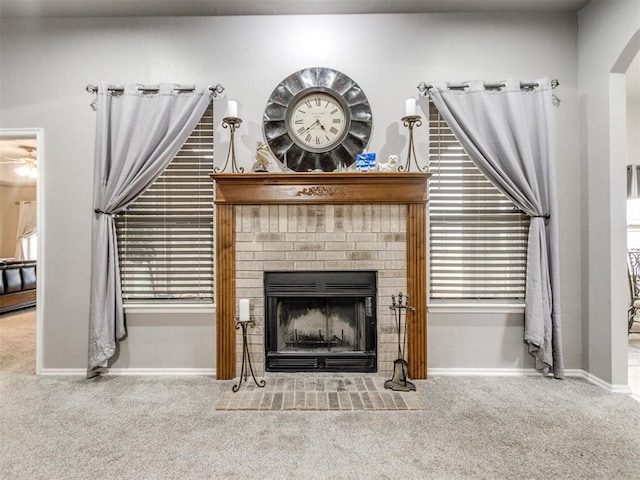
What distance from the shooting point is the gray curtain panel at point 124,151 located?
264cm

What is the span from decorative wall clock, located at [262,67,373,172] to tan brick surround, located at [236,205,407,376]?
40 centimetres

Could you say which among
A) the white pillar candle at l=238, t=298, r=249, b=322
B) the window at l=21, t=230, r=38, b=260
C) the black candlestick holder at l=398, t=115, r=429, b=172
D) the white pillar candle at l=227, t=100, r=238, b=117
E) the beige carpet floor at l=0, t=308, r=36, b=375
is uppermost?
the white pillar candle at l=227, t=100, r=238, b=117

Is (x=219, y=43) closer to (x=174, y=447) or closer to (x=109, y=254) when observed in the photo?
(x=109, y=254)

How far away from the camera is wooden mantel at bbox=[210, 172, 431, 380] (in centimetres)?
254

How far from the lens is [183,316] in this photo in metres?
2.75

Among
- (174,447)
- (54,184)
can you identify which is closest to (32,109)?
(54,184)

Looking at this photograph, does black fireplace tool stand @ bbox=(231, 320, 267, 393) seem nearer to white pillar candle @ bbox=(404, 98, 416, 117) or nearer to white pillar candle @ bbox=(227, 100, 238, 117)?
white pillar candle @ bbox=(227, 100, 238, 117)

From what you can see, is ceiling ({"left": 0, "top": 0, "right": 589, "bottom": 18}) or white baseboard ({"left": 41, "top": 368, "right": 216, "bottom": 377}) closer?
→ ceiling ({"left": 0, "top": 0, "right": 589, "bottom": 18})

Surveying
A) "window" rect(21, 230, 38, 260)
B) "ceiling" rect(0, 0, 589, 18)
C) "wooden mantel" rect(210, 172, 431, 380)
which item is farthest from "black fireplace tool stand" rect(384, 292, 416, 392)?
"window" rect(21, 230, 38, 260)

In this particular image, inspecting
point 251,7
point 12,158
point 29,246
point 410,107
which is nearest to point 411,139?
point 410,107

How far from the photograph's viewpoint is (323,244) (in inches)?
104

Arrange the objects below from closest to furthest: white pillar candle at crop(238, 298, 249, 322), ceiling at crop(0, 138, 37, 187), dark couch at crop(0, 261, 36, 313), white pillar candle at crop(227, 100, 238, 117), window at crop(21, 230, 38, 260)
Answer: white pillar candle at crop(238, 298, 249, 322) < white pillar candle at crop(227, 100, 238, 117) < dark couch at crop(0, 261, 36, 313) < ceiling at crop(0, 138, 37, 187) < window at crop(21, 230, 38, 260)

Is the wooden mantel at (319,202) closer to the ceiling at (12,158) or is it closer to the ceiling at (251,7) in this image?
the ceiling at (251,7)

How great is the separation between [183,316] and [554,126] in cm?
325
